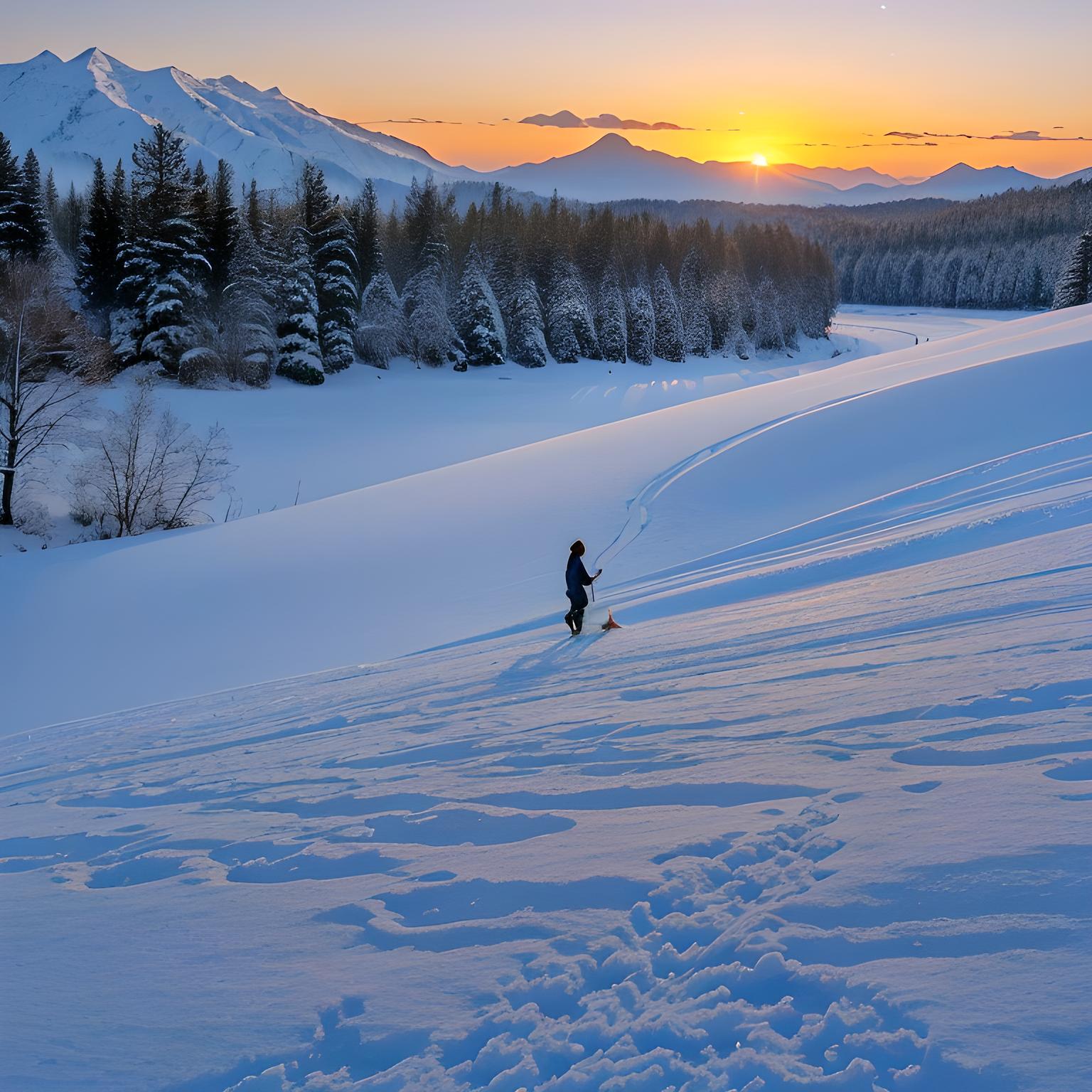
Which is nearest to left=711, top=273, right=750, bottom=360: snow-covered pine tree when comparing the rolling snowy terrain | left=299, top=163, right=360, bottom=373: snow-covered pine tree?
left=299, top=163, right=360, bottom=373: snow-covered pine tree

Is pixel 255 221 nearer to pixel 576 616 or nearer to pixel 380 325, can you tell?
pixel 380 325

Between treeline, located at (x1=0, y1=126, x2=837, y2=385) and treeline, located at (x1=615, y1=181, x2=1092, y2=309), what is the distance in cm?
3274

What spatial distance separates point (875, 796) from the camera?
15.9 feet

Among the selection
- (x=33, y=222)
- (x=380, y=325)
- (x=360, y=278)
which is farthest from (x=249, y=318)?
(x=33, y=222)

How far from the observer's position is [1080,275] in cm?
5975

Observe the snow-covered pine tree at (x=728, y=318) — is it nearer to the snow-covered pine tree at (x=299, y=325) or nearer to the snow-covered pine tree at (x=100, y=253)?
the snow-covered pine tree at (x=299, y=325)

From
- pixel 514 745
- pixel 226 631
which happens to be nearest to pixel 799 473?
pixel 226 631

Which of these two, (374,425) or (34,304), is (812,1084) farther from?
(374,425)

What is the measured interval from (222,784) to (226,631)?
10457 mm

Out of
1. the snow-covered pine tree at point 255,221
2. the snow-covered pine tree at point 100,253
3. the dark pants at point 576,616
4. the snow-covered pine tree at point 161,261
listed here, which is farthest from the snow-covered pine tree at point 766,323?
the dark pants at point 576,616

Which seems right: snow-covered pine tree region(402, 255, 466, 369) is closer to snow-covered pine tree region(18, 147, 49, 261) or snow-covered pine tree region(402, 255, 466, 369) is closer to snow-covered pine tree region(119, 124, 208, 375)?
snow-covered pine tree region(119, 124, 208, 375)

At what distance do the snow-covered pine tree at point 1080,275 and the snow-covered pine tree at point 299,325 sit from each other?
50.8 m

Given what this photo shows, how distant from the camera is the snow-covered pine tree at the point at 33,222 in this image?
4631 centimetres

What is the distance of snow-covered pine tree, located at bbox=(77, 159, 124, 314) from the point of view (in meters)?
49.2
